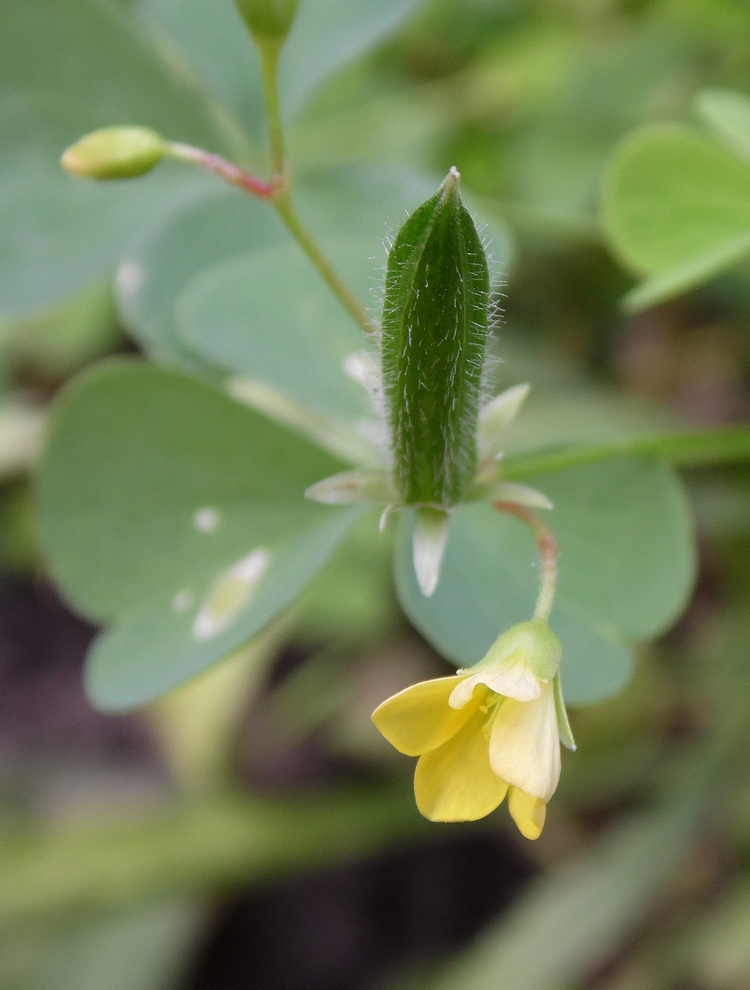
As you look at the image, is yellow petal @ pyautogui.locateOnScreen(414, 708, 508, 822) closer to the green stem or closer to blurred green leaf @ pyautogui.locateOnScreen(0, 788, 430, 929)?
the green stem

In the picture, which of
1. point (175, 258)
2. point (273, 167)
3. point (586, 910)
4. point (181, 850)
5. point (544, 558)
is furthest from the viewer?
point (181, 850)

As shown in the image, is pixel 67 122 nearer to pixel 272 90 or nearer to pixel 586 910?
pixel 272 90

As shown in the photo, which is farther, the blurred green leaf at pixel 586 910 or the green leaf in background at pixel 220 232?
the blurred green leaf at pixel 586 910

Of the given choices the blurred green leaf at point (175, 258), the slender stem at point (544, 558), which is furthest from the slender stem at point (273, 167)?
the blurred green leaf at point (175, 258)

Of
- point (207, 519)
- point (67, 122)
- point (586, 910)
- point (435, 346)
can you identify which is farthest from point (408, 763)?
point (435, 346)

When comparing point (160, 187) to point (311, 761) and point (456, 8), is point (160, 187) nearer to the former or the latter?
point (456, 8)

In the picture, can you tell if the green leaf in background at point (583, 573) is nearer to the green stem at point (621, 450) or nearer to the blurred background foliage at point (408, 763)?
the green stem at point (621, 450)
